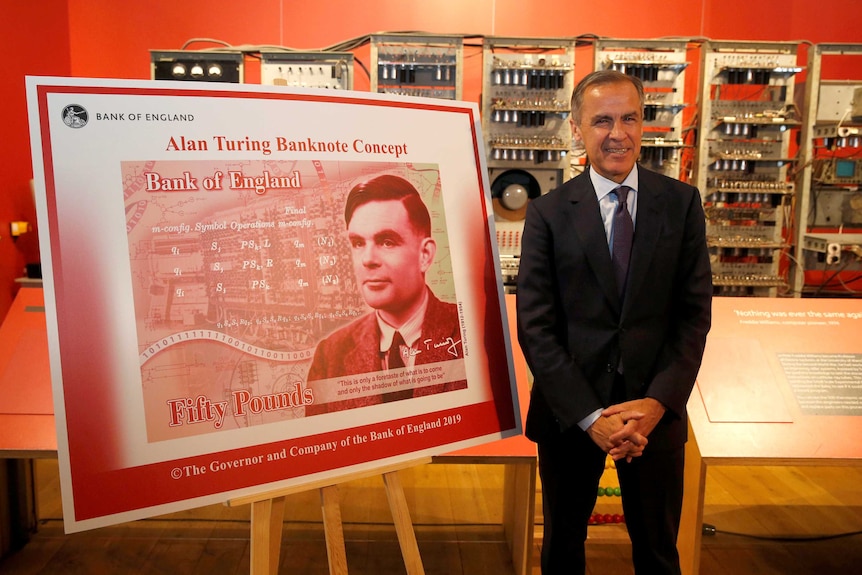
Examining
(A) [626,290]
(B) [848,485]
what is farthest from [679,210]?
(B) [848,485]

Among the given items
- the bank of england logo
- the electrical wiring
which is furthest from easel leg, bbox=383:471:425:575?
the electrical wiring

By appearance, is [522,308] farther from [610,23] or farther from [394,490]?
[610,23]

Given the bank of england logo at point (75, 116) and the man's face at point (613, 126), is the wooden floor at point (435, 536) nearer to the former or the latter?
the man's face at point (613, 126)

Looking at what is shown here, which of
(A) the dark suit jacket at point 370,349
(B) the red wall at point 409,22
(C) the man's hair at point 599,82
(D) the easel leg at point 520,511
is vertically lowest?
(D) the easel leg at point 520,511

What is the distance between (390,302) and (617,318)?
533 millimetres

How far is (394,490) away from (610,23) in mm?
4950

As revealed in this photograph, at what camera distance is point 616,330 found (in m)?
1.48

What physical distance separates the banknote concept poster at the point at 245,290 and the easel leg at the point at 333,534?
7 centimetres

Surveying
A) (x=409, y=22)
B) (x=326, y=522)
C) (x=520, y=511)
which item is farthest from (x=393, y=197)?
(x=409, y=22)

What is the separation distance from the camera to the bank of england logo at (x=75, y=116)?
3.90ft

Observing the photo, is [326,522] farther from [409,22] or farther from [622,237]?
[409,22]

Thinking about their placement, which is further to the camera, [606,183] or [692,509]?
[692,509]

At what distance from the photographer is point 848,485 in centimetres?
319

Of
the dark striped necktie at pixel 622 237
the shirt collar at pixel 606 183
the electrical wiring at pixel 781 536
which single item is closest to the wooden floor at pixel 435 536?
the electrical wiring at pixel 781 536
